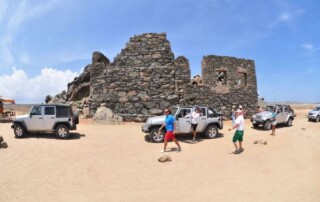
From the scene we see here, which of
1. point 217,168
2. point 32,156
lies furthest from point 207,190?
point 32,156

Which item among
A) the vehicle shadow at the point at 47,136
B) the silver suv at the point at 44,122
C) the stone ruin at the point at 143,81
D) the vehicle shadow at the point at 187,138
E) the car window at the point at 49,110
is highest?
the stone ruin at the point at 143,81

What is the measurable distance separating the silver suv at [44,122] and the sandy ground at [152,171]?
17.7 inches

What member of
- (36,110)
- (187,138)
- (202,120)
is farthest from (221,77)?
(36,110)

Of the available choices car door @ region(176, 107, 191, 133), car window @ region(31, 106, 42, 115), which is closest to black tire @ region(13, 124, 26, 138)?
car window @ region(31, 106, 42, 115)

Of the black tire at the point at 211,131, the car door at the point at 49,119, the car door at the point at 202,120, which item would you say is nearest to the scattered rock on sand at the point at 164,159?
the car door at the point at 202,120

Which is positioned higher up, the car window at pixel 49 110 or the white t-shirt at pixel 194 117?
the car window at pixel 49 110

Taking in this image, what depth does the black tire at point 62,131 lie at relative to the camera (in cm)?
1302

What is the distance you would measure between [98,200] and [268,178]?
15.7ft

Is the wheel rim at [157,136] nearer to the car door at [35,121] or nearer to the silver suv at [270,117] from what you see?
the car door at [35,121]

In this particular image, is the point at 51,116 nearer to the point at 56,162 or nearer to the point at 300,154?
the point at 56,162

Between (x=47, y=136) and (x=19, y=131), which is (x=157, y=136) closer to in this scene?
(x=47, y=136)

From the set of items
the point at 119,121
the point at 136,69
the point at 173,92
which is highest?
the point at 136,69

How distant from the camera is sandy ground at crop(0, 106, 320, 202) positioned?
22.4ft

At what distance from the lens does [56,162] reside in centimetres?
934
